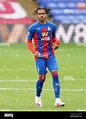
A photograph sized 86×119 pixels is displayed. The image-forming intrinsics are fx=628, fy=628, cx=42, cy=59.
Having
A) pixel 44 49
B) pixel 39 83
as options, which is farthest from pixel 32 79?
pixel 44 49

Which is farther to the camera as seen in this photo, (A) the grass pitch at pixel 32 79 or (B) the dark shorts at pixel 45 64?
(A) the grass pitch at pixel 32 79

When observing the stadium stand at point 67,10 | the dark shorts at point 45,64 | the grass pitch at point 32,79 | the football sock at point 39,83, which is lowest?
the stadium stand at point 67,10

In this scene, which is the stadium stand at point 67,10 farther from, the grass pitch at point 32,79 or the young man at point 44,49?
the young man at point 44,49

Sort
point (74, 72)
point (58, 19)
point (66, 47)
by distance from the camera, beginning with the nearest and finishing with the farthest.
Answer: point (74, 72) < point (66, 47) < point (58, 19)

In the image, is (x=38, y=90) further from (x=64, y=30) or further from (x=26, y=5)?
(x=26, y=5)

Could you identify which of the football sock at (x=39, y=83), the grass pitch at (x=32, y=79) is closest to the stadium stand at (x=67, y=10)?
the grass pitch at (x=32, y=79)

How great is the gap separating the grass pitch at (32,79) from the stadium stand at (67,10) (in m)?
3.08

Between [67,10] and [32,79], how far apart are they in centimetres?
1537

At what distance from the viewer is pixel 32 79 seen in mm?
17625

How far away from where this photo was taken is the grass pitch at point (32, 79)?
1259 centimetres

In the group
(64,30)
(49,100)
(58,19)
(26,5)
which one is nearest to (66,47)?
(64,30)

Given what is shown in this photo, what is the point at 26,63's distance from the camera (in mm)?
22078

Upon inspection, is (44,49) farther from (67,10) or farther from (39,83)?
(67,10)

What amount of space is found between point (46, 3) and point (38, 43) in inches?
841
